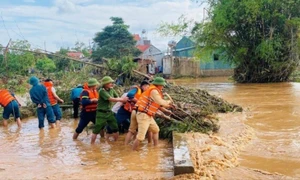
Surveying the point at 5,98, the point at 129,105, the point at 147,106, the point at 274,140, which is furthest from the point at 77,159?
the point at 5,98

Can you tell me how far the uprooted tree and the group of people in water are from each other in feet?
57.2

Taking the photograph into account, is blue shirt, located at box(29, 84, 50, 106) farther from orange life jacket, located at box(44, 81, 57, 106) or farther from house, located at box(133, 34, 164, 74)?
house, located at box(133, 34, 164, 74)

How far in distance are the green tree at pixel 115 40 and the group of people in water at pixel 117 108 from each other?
32298mm

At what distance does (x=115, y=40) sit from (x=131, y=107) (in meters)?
36.7

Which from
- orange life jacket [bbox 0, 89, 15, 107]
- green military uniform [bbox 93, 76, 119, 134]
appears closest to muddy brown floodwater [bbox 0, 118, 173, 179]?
green military uniform [bbox 93, 76, 119, 134]

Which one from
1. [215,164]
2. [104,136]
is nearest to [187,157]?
[215,164]

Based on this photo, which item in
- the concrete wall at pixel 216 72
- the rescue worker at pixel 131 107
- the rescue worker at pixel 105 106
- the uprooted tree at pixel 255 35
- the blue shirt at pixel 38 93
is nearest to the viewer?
the rescue worker at pixel 131 107

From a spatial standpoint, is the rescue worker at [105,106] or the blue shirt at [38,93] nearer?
the rescue worker at [105,106]

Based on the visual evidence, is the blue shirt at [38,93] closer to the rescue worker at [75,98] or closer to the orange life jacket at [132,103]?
the rescue worker at [75,98]

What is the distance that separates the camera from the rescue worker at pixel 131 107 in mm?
7806

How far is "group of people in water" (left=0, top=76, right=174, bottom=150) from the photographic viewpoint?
7.27m

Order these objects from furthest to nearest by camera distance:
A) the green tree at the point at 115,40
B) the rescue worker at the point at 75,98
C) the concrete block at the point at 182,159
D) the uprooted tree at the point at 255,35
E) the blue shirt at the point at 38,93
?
the green tree at the point at 115,40 → the uprooted tree at the point at 255,35 → the rescue worker at the point at 75,98 → the blue shirt at the point at 38,93 → the concrete block at the point at 182,159

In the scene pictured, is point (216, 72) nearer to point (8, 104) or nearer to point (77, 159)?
point (8, 104)

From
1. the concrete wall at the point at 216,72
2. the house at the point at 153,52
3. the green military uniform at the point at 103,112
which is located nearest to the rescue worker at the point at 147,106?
the green military uniform at the point at 103,112
